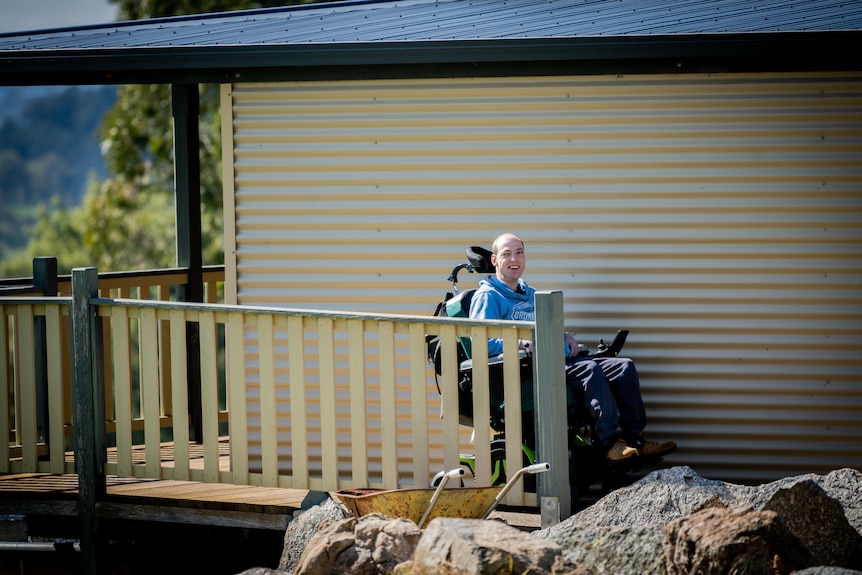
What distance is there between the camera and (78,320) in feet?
20.8

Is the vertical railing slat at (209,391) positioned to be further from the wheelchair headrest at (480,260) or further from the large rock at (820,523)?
the large rock at (820,523)

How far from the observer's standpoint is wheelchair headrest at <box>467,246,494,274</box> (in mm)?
6820

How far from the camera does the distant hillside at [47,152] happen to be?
100812 millimetres

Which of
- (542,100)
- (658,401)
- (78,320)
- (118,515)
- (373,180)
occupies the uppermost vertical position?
(542,100)

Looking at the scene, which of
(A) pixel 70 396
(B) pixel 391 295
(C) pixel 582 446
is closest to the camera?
(C) pixel 582 446

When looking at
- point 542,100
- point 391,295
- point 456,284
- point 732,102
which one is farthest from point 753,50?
point 391,295

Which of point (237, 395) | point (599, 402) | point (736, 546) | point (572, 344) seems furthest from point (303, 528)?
point (736, 546)

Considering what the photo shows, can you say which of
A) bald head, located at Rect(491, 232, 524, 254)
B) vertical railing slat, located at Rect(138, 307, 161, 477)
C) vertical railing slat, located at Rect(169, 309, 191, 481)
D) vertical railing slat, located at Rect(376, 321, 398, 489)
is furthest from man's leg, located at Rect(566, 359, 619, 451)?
vertical railing slat, located at Rect(138, 307, 161, 477)

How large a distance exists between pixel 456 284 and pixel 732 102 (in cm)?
198

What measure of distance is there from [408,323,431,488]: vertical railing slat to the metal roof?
5.72 feet

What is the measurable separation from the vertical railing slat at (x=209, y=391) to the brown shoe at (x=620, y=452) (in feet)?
6.70

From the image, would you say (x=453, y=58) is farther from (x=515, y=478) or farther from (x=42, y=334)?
(x=42, y=334)

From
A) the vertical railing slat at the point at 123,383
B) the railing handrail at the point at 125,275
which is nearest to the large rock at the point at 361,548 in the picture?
the vertical railing slat at the point at 123,383

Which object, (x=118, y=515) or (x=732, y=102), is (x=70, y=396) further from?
(x=732, y=102)
